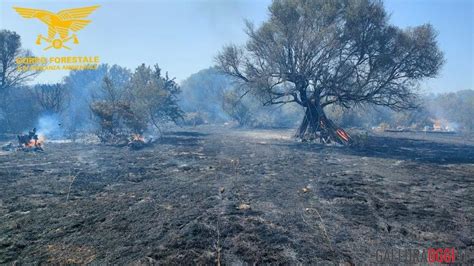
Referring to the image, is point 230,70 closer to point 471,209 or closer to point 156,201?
point 156,201

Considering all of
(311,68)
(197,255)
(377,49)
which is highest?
(377,49)

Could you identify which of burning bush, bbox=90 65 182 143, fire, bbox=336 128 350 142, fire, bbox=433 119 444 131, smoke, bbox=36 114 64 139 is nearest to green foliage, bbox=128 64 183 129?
burning bush, bbox=90 65 182 143

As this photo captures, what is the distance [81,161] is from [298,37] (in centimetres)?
1492

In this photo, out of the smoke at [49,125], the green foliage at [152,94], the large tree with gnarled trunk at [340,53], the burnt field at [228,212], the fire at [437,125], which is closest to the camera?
the burnt field at [228,212]

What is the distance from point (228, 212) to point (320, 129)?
1549 cm

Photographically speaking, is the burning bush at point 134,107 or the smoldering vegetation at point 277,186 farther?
the burning bush at point 134,107

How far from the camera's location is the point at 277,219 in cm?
511

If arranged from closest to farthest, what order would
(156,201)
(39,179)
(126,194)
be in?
(156,201), (126,194), (39,179)

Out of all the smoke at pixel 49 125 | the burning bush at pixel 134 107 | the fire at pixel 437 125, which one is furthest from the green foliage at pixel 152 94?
the fire at pixel 437 125

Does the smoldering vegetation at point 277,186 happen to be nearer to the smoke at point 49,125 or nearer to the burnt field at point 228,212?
the burnt field at point 228,212

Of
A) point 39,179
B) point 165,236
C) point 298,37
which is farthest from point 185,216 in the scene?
point 298,37

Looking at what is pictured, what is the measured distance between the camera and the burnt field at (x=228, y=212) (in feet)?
12.9

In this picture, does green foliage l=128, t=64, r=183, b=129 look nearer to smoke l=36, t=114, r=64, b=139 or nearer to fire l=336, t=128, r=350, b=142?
smoke l=36, t=114, r=64, b=139

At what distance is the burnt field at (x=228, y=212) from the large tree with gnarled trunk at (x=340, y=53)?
928 centimetres
